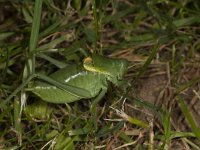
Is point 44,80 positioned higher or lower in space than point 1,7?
lower

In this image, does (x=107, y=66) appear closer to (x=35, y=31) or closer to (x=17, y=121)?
(x=35, y=31)

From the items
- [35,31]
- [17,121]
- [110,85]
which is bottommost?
[17,121]

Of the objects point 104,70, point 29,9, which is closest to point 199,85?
point 104,70

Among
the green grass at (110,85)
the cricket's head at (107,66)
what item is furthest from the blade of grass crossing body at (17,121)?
the cricket's head at (107,66)

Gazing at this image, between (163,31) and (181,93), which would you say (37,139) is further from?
(163,31)

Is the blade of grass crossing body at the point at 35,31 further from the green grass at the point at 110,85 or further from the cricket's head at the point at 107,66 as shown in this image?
A: the cricket's head at the point at 107,66

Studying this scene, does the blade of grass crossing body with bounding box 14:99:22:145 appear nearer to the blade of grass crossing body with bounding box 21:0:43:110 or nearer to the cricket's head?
the blade of grass crossing body with bounding box 21:0:43:110

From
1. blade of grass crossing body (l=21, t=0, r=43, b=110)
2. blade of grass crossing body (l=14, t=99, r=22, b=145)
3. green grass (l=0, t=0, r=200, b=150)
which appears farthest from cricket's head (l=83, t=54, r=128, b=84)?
blade of grass crossing body (l=14, t=99, r=22, b=145)

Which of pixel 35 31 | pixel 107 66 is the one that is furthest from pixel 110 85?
pixel 35 31
